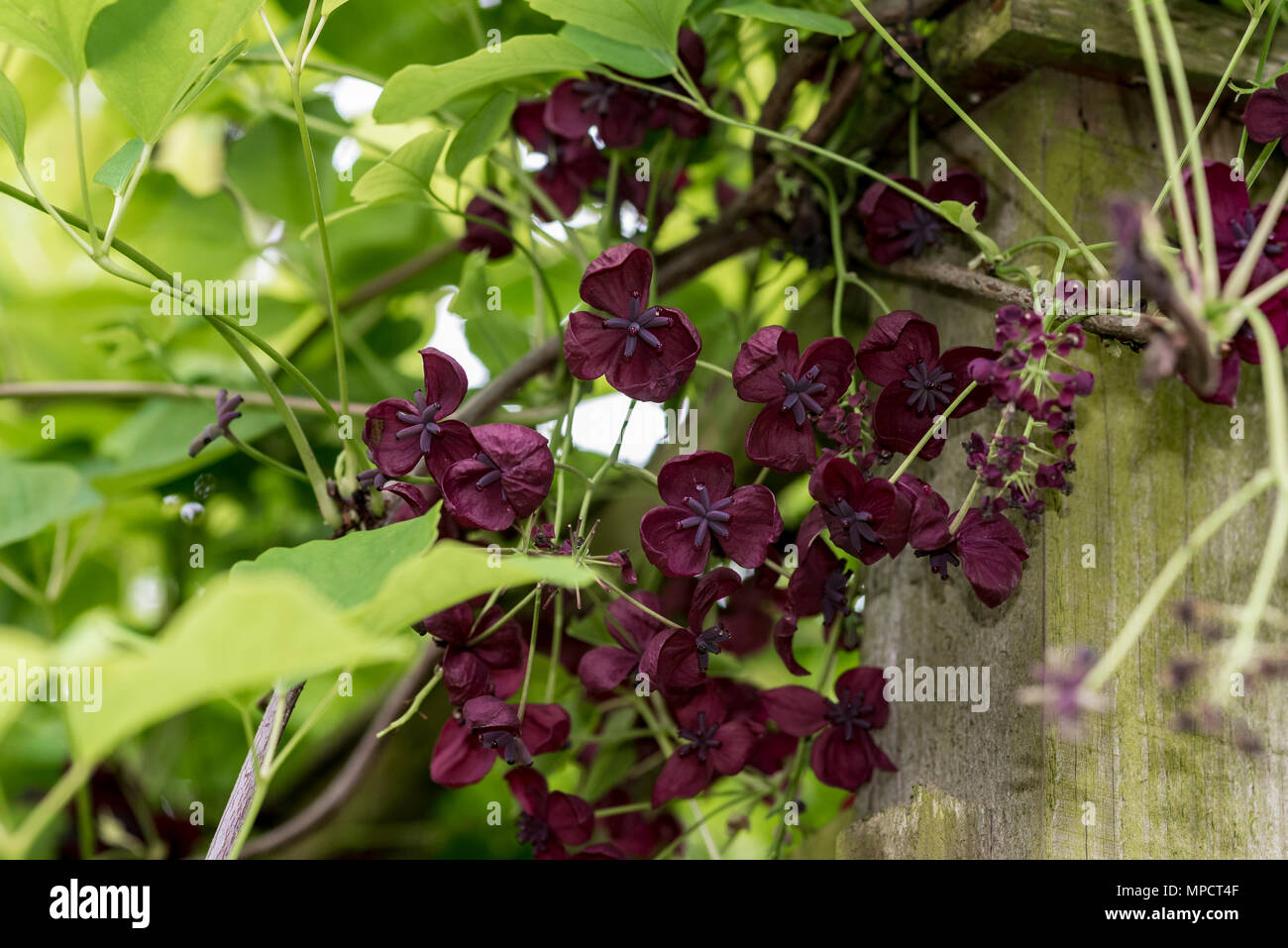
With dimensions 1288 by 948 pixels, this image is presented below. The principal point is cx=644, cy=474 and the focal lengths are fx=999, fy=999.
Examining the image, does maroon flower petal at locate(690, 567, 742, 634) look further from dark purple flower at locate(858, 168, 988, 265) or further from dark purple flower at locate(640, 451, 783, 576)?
dark purple flower at locate(858, 168, 988, 265)

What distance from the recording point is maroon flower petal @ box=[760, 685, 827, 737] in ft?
2.18

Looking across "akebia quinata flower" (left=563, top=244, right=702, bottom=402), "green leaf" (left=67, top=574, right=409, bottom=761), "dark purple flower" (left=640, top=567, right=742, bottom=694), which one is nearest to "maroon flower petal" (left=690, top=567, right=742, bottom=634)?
"dark purple flower" (left=640, top=567, right=742, bottom=694)

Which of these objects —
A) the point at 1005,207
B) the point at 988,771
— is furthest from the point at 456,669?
the point at 1005,207

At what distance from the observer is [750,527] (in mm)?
553

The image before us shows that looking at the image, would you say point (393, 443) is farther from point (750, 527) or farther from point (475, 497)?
point (750, 527)

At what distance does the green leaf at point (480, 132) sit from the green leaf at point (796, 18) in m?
0.17

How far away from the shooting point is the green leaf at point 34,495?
701mm

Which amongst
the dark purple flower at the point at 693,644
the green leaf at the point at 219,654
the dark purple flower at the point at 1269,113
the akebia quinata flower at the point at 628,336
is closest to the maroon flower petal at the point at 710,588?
the dark purple flower at the point at 693,644

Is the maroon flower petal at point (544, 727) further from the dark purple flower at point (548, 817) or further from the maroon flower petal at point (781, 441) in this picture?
the maroon flower petal at point (781, 441)

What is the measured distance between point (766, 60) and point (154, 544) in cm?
94

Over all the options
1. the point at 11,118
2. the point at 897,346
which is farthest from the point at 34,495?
the point at 897,346

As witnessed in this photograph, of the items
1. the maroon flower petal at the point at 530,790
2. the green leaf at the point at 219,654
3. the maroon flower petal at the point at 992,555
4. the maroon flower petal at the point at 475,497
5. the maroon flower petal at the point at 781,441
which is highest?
the maroon flower petal at the point at 781,441

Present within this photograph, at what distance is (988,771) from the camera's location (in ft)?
Result: 1.94

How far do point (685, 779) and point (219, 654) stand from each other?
0.43m
